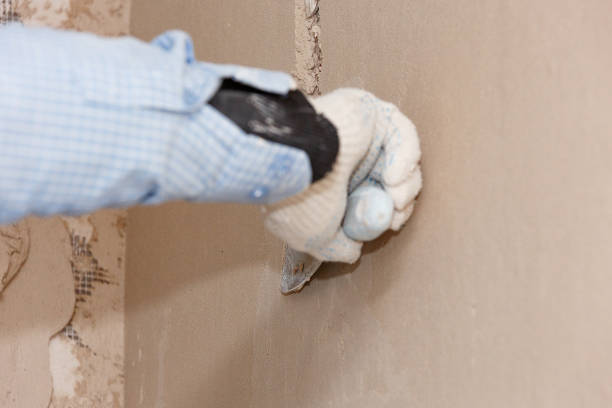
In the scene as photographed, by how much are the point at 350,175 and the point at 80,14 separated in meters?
1.20

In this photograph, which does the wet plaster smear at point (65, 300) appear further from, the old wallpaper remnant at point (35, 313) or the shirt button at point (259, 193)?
the shirt button at point (259, 193)

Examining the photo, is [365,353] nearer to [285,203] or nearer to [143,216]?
[285,203]

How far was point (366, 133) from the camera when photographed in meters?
0.89

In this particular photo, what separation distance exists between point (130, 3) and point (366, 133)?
4.25 ft

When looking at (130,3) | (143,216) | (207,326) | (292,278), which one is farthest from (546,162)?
(130,3)

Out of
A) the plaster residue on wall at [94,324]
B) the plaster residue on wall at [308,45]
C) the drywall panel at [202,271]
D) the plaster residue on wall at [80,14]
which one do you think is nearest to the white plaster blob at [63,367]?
the plaster residue on wall at [94,324]

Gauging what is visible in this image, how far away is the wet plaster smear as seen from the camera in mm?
1644

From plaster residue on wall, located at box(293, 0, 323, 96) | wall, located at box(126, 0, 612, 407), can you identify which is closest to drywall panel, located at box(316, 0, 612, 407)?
wall, located at box(126, 0, 612, 407)

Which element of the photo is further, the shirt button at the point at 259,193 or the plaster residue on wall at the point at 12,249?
the plaster residue on wall at the point at 12,249

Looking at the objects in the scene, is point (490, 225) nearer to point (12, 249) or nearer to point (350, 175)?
point (350, 175)

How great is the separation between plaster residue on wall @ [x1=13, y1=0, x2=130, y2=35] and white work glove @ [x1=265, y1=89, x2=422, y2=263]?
1.14 meters

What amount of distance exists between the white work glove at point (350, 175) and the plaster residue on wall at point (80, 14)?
1.14m

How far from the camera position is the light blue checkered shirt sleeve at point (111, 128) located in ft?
2.19

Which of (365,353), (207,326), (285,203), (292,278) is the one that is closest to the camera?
(285,203)
